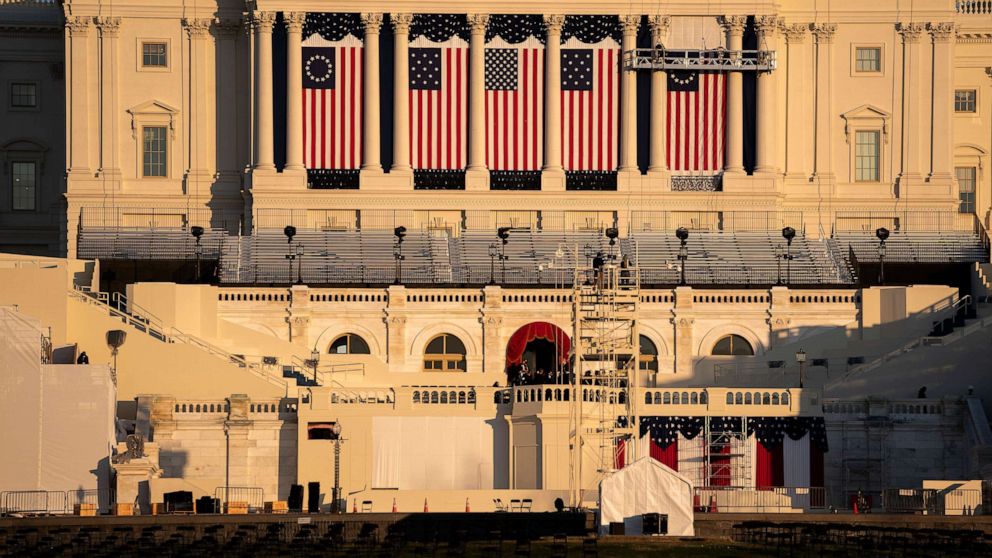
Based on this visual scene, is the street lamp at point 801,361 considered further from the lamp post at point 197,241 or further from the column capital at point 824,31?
the column capital at point 824,31

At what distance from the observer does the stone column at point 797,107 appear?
149 meters

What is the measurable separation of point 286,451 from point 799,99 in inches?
1622

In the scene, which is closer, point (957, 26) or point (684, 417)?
point (684, 417)

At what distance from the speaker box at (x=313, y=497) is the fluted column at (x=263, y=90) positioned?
34993 mm

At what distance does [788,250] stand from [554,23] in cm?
1495

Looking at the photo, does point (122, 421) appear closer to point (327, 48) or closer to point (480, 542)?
point (480, 542)

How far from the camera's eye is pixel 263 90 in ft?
477

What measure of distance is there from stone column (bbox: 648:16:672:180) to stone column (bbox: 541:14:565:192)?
3843 mm

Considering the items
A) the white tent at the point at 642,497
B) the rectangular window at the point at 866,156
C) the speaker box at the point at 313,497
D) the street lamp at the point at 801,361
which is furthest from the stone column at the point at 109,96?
the white tent at the point at 642,497

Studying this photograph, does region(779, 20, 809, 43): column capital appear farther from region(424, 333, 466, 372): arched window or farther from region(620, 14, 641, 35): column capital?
region(424, 333, 466, 372): arched window

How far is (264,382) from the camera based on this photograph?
390 ft

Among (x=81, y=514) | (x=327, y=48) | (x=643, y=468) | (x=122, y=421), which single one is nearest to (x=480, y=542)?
(x=643, y=468)

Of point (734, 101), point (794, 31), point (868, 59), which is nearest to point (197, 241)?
point (734, 101)

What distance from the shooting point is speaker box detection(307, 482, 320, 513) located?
11038 cm
